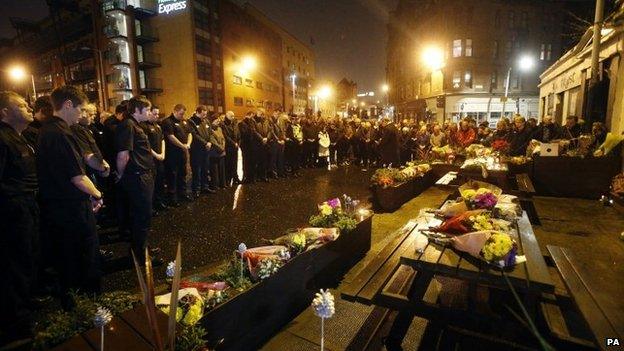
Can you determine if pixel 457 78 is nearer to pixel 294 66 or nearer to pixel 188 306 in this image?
pixel 294 66

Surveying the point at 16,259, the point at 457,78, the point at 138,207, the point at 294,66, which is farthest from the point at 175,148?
the point at 294,66

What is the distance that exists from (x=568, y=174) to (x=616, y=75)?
4918 mm

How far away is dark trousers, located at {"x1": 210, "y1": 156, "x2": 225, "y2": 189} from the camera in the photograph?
10.2 metres

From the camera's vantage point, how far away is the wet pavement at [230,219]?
533 centimetres

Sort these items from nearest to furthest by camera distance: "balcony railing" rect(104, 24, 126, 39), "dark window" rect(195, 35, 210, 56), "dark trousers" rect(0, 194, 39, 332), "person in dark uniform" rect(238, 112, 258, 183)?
"dark trousers" rect(0, 194, 39, 332)
"person in dark uniform" rect(238, 112, 258, 183)
"balcony railing" rect(104, 24, 126, 39)
"dark window" rect(195, 35, 210, 56)

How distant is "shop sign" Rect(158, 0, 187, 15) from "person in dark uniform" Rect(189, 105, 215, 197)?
31.3 m

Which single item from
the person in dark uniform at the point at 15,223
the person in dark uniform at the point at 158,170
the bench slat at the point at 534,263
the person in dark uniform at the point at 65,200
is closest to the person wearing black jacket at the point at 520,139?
the bench slat at the point at 534,263

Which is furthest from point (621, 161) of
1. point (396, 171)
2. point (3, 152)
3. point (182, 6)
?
point (182, 6)

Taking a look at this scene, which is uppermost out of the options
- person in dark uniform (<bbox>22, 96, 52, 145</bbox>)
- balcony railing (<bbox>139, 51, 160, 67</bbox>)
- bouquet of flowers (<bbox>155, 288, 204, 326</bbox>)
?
balcony railing (<bbox>139, 51, 160, 67</bbox>)

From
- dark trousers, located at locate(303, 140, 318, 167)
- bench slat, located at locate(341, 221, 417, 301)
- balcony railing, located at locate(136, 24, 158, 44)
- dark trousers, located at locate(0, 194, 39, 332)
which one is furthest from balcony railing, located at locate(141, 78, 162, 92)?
bench slat, located at locate(341, 221, 417, 301)

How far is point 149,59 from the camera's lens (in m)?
39.4

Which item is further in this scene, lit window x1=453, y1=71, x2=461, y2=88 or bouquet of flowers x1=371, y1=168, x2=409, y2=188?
lit window x1=453, y1=71, x2=461, y2=88

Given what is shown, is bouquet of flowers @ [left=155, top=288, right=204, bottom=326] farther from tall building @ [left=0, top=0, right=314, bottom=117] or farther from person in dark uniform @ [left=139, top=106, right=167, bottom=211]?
tall building @ [left=0, top=0, right=314, bottom=117]

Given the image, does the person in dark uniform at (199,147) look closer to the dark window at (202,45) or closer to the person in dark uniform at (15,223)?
the person in dark uniform at (15,223)
